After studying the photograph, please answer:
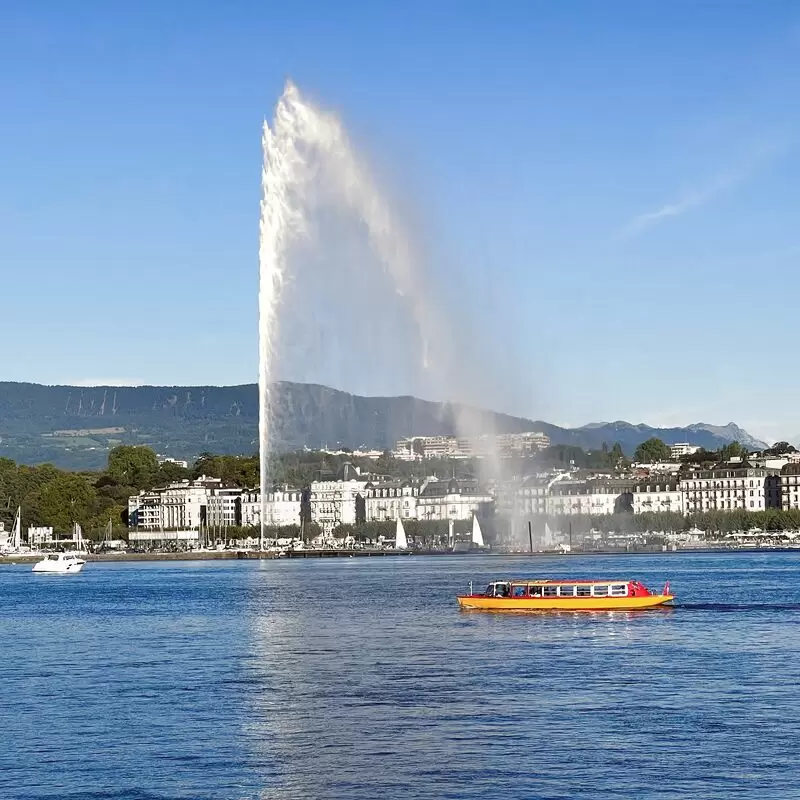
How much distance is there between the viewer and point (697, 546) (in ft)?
476

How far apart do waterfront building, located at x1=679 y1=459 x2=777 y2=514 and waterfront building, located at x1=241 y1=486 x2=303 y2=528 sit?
44.7 meters

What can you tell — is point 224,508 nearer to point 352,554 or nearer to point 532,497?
point 352,554

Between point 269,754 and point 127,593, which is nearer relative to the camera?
point 269,754

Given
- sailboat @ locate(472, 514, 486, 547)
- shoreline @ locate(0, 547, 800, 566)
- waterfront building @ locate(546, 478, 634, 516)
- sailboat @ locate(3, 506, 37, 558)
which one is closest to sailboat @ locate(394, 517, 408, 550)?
shoreline @ locate(0, 547, 800, 566)

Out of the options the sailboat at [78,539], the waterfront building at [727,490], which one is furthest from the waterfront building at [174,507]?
the waterfront building at [727,490]

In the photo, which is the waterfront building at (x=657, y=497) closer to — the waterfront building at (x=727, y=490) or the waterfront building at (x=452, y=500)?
the waterfront building at (x=727, y=490)

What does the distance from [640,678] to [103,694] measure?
36.8ft

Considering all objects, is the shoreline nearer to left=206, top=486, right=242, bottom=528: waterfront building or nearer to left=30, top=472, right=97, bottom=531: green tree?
left=30, top=472, right=97, bottom=531: green tree

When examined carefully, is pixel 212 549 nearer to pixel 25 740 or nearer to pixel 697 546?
pixel 697 546

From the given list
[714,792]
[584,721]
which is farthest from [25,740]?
[714,792]

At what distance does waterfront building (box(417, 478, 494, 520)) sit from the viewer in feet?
458

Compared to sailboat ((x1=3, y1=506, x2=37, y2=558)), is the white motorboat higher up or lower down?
lower down

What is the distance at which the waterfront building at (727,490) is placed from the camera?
541ft

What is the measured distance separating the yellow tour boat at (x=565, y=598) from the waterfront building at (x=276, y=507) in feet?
195
